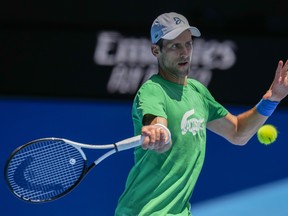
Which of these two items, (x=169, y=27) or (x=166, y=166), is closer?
(x=166, y=166)

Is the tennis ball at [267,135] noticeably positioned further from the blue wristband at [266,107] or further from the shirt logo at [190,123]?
the shirt logo at [190,123]

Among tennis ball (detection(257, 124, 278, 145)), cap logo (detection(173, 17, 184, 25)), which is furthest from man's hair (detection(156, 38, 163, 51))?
tennis ball (detection(257, 124, 278, 145))

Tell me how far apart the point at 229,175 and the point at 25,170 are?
240 centimetres

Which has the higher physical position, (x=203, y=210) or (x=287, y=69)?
(x=287, y=69)

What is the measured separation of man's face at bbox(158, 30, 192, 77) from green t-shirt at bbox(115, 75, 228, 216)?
0.32ft

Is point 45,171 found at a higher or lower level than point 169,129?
lower

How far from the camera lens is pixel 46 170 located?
442cm

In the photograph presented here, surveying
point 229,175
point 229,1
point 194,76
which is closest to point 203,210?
point 229,175

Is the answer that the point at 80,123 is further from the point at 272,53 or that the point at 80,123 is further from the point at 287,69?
the point at 287,69

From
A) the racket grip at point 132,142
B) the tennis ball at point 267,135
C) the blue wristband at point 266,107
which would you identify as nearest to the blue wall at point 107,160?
the tennis ball at point 267,135

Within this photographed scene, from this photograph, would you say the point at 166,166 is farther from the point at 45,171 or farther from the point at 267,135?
the point at 267,135

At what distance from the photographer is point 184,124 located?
411 cm

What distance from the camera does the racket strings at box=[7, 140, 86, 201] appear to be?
4.29 meters

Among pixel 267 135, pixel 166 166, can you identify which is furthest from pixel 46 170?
pixel 267 135
